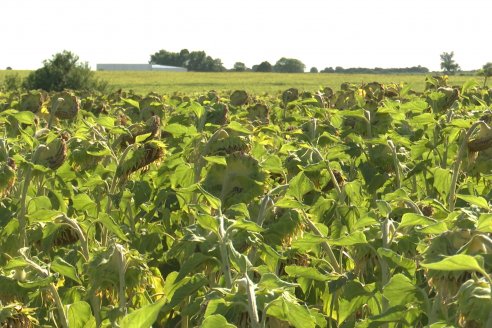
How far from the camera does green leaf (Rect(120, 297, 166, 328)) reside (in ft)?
4.58

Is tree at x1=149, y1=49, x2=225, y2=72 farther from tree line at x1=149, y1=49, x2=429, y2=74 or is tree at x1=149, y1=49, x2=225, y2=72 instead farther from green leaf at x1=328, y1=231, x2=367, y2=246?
green leaf at x1=328, y1=231, x2=367, y2=246

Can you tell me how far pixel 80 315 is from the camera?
7.68 ft

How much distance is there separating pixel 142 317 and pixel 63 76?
106 feet

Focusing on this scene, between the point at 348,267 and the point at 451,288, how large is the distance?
4.66ft

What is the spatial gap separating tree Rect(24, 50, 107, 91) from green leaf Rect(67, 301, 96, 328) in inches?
1177

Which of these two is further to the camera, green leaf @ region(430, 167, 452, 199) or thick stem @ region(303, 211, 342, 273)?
green leaf @ region(430, 167, 452, 199)

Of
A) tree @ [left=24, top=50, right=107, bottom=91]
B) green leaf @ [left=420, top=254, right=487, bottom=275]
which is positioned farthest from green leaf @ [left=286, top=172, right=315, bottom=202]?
tree @ [left=24, top=50, right=107, bottom=91]

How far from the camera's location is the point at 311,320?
1828 mm

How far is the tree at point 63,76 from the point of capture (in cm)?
3212

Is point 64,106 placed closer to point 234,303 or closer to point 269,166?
point 269,166

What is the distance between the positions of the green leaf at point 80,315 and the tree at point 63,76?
98.1 ft

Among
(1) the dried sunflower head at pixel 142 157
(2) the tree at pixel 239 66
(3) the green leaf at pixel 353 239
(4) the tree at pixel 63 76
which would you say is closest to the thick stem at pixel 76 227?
(1) the dried sunflower head at pixel 142 157

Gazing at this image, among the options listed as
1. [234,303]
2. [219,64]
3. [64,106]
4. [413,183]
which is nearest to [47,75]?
[64,106]

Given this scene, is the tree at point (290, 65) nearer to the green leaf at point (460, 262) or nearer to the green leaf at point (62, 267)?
the green leaf at point (62, 267)
